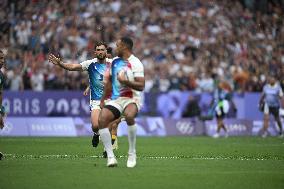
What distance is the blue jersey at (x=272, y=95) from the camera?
35.8 meters

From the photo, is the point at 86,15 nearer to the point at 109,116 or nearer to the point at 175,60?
the point at 175,60

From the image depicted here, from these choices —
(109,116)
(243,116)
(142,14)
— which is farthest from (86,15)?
(109,116)

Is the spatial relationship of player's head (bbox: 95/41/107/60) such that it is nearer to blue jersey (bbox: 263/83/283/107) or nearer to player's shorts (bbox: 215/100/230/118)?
player's shorts (bbox: 215/100/230/118)

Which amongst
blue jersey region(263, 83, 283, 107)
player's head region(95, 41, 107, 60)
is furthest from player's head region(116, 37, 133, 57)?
blue jersey region(263, 83, 283, 107)

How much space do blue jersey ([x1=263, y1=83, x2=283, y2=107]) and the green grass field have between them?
13474 millimetres

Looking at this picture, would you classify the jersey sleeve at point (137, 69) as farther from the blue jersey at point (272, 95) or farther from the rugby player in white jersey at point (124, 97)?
the blue jersey at point (272, 95)

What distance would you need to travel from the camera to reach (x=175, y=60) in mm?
37062

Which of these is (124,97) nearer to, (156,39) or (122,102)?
(122,102)

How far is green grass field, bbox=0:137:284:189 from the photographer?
13.0 m

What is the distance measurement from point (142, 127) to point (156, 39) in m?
4.27

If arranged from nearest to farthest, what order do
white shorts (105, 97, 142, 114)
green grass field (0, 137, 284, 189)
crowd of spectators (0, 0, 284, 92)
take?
1. green grass field (0, 137, 284, 189)
2. white shorts (105, 97, 142, 114)
3. crowd of spectators (0, 0, 284, 92)

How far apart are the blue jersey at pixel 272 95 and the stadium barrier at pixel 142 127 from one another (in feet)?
7.02

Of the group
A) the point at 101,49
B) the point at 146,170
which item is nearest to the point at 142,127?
the point at 101,49

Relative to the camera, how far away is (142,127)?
3588 cm
